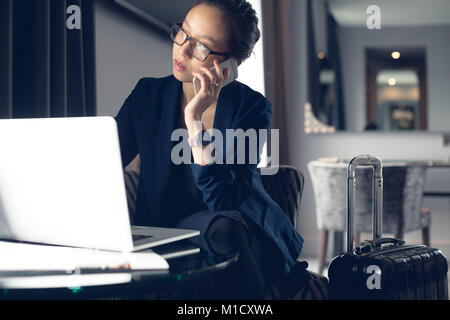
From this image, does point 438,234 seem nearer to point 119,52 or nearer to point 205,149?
point 119,52

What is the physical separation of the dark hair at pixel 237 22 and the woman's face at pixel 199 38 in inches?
0.7

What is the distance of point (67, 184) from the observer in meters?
0.84

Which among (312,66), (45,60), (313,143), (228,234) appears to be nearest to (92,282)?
(228,234)

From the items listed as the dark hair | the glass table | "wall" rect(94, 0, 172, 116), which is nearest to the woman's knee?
the glass table

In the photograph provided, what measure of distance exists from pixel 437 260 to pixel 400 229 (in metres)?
1.76

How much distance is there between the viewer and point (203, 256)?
90 centimetres

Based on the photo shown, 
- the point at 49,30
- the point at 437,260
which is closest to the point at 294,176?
the point at 437,260

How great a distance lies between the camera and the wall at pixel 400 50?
3857 mm

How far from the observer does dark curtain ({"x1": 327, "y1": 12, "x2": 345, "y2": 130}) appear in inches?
157

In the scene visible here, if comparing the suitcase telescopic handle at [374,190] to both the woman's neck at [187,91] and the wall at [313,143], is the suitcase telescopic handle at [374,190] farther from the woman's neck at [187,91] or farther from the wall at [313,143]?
the wall at [313,143]

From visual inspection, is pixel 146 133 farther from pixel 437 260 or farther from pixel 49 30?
pixel 437 260

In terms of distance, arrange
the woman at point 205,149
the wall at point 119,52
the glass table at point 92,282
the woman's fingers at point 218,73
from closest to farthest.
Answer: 1. the glass table at point 92,282
2. the woman at point 205,149
3. the woman's fingers at point 218,73
4. the wall at point 119,52

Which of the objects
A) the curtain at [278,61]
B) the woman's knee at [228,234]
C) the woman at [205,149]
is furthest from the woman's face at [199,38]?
the curtain at [278,61]

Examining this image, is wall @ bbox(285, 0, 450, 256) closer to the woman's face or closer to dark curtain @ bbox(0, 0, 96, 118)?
dark curtain @ bbox(0, 0, 96, 118)
